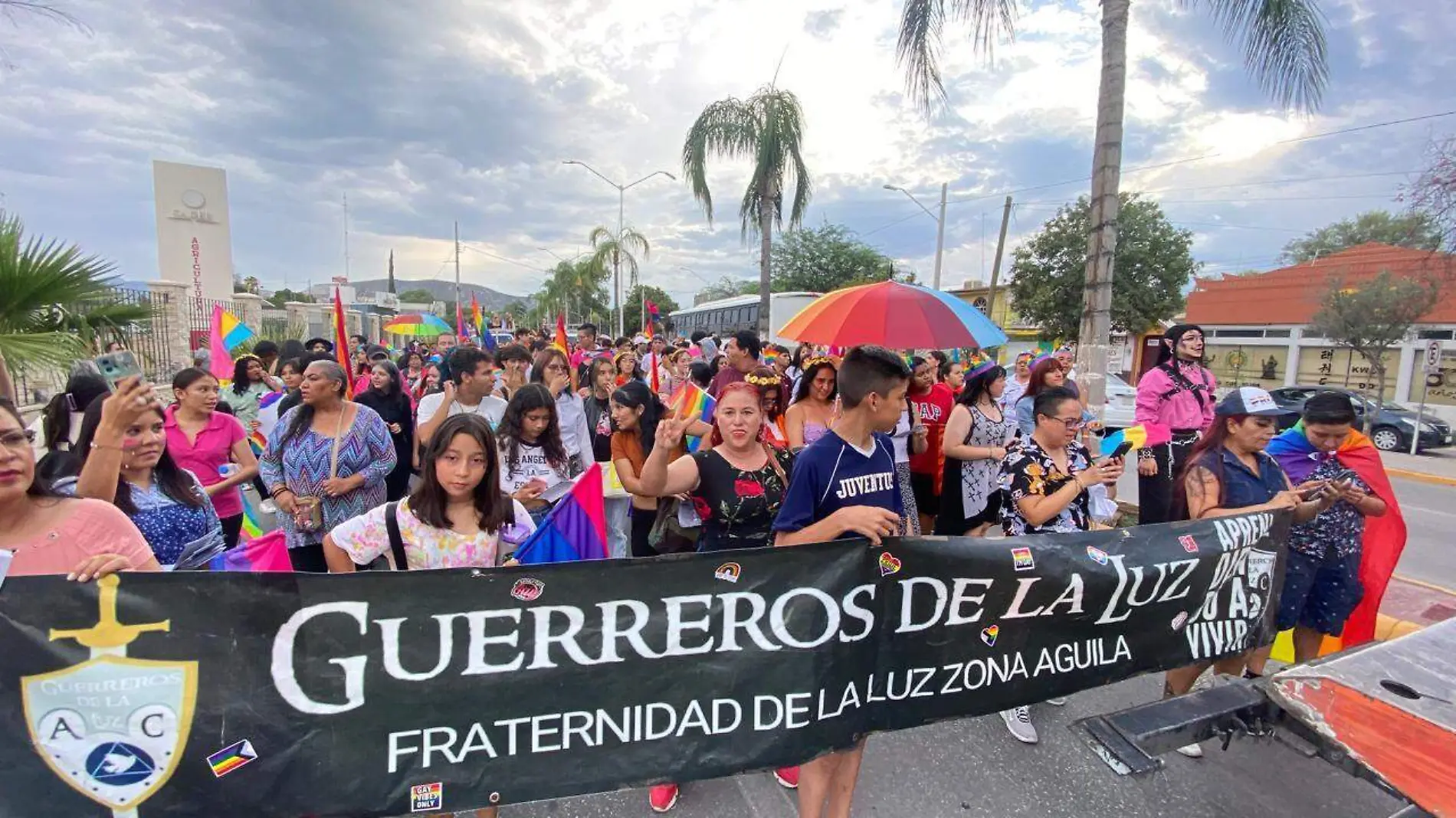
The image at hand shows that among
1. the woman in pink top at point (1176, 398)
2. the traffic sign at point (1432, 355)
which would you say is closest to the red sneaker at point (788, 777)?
the woman in pink top at point (1176, 398)

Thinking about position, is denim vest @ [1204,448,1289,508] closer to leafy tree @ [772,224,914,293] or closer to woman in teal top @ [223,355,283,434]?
woman in teal top @ [223,355,283,434]

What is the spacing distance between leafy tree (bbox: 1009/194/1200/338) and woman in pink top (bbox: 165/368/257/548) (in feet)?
89.3

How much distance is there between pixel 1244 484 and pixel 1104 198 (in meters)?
4.08

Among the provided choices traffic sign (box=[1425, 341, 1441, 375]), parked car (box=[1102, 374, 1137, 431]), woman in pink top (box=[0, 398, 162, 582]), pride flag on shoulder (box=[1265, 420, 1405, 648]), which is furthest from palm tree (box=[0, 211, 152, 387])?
traffic sign (box=[1425, 341, 1441, 375])

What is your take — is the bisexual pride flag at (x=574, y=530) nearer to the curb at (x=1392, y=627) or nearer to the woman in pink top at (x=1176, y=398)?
the woman in pink top at (x=1176, y=398)

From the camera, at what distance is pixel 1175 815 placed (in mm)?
2686

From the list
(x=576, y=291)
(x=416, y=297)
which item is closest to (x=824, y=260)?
(x=576, y=291)

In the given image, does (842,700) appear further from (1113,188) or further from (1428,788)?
(1113,188)

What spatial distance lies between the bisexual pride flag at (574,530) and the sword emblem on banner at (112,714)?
1065 millimetres

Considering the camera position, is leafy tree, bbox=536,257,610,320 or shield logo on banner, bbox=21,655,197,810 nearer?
shield logo on banner, bbox=21,655,197,810

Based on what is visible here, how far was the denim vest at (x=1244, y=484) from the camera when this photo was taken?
3109 millimetres

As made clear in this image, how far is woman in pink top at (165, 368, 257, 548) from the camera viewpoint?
12.0 feet

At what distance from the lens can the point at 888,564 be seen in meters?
2.30

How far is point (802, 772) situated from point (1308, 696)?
67.6 inches
